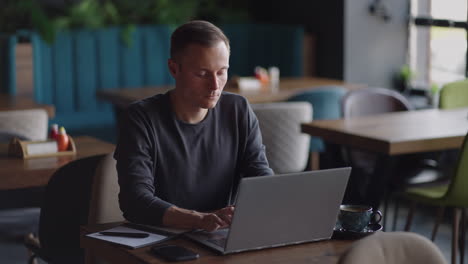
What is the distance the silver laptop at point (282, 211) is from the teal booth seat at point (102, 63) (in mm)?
4897

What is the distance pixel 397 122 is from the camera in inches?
179

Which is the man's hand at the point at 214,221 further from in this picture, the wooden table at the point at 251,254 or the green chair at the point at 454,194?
the green chair at the point at 454,194

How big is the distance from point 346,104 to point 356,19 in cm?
211

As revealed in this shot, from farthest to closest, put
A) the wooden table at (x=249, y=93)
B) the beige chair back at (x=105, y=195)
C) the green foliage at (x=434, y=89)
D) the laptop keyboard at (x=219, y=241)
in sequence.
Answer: the green foliage at (x=434, y=89)
the wooden table at (x=249, y=93)
the beige chair back at (x=105, y=195)
the laptop keyboard at (x=219, y=241)

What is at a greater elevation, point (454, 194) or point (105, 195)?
point (105, 195)

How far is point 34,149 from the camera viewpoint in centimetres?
357

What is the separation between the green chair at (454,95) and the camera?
204 inches

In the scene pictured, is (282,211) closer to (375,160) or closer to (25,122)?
(25,122)

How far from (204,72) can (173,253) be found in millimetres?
617

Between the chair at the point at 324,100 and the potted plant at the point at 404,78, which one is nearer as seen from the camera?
the chair at the point at 324,100

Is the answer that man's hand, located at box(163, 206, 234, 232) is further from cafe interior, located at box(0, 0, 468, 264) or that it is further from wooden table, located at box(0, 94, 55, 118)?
wooden table, located at box(0, 94, 55, 118)

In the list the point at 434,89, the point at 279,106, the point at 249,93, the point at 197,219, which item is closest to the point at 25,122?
the point at 279,106

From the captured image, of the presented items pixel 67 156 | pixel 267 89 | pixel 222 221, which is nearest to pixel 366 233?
pixel 222 221

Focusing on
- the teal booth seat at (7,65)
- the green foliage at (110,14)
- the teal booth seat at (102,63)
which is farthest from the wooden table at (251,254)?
the green foliage at (110,14)
